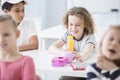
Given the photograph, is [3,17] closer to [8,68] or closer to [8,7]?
[8,68]

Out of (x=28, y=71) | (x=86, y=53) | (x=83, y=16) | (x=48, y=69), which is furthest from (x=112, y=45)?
(x=83, y=16)

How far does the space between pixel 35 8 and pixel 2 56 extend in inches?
109

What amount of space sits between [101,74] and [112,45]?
0.17 m

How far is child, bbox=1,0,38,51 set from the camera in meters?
2.20

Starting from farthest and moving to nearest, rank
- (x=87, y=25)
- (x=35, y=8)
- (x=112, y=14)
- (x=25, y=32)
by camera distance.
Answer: (x=35, y=8) < (x=112, y=14) < (x=25, y=32) < (x=87, y=25)

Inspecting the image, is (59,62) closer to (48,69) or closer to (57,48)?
(48,69)

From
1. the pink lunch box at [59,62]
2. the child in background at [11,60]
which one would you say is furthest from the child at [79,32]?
the child in background at [11,60]

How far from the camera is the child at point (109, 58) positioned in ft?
3.79

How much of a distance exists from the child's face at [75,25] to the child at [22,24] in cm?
35

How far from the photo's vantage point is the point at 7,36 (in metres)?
1.34

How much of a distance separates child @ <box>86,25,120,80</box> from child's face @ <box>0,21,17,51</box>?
44cm

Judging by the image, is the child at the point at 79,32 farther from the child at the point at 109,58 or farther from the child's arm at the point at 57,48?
the child at the point at 109,58

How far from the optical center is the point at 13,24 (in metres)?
1.39

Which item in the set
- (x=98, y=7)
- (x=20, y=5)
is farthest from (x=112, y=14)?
(x=20, y=5)
